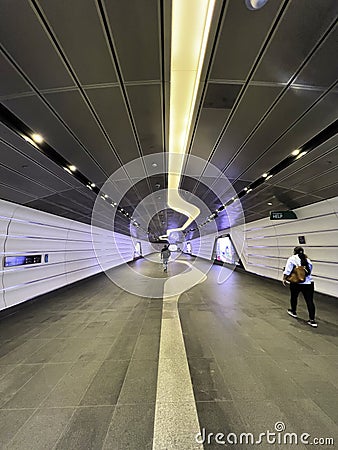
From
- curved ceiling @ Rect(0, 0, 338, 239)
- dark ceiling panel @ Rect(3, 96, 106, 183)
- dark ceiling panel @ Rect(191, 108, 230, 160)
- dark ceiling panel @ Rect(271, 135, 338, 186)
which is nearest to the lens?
curved ceiling @ Rect(0, 0, 338, 239)

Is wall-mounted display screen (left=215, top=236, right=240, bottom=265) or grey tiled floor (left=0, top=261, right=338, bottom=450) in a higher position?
wall-mounted display screen (left=215, top=236, right=240, bottom=265)

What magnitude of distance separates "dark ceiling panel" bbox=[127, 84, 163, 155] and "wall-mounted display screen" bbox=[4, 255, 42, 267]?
462 centimetres

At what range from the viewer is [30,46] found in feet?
5.98

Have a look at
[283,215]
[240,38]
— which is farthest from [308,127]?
[283,215]

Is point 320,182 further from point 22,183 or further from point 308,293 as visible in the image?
point 22,183

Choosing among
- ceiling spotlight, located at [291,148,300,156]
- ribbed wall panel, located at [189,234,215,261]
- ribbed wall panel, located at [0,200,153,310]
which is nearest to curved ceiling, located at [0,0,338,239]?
ceiling spotlight, located at [291,148,300,156]

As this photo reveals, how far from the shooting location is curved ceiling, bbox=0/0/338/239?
1.66 m

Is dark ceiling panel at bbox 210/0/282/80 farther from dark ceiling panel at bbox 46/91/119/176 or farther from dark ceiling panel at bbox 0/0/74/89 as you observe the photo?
dark ceiling panel at bbox 46/91/119/176

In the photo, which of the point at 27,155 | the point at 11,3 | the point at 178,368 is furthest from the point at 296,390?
the point at 27,155

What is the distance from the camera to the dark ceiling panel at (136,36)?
1.59 m

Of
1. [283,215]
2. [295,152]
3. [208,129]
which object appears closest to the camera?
[208,129]

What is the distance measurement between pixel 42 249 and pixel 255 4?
25.9 ft

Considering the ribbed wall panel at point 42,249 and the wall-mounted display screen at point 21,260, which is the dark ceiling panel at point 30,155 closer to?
the ribbed wall panel at point 42,249

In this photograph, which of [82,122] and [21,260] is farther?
[21,260]
